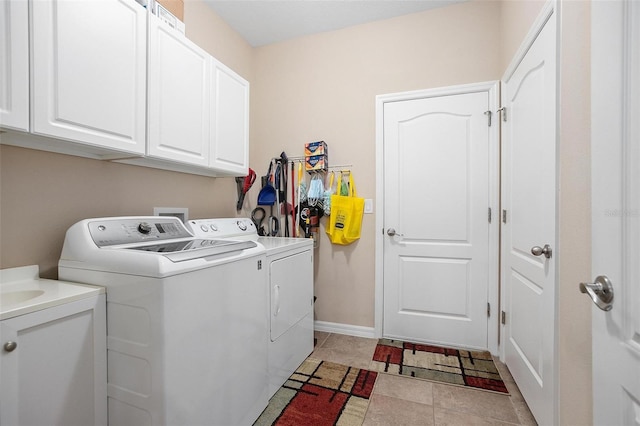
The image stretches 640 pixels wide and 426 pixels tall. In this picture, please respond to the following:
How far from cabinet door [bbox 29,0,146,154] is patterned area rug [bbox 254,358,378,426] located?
1615 mm

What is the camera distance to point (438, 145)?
7.73 feet

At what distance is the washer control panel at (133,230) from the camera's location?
4.27 ft

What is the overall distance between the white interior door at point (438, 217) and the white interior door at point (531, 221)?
198 millimetres

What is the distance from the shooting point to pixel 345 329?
2633mm

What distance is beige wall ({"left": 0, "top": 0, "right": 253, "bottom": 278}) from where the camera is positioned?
122 cm

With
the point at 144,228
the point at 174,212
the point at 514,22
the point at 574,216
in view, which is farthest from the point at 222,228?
the point at 514,22

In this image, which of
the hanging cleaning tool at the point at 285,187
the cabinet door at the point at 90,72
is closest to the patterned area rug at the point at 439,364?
the hanging cleaning tool at the point at 285,187

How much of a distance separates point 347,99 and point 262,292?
1.92 m

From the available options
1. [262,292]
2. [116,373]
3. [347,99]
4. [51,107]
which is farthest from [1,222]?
[347,99]

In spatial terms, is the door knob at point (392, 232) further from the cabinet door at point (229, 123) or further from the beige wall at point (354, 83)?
the cabinet door at point (229, 123)

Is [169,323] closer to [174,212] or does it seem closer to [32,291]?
[32,291]

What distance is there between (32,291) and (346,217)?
6.48 feet

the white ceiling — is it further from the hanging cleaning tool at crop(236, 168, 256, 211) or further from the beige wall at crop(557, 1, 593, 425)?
the beige wall at crop(557, 1, 593, 425)

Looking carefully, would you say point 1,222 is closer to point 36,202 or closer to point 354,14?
point 36,202
